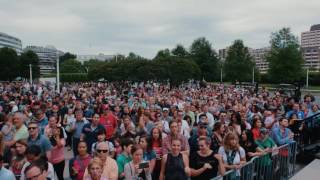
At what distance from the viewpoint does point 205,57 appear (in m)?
80.2

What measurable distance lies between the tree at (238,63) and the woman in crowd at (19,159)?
6396 centimetres

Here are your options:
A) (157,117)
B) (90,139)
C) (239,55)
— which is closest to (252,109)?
(157,117)

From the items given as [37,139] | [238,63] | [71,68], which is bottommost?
[37,139]

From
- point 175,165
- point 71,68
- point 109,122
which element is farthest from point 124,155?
point 71,68

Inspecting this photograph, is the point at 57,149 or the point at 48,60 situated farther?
the point at 48,60

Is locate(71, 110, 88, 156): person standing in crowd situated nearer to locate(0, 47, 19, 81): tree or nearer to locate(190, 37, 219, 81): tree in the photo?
locate(0, 47, 19, 81): tree

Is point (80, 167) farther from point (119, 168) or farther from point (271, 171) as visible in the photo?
point (271, 171)

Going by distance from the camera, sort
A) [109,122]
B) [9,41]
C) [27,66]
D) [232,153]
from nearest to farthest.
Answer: [232,153] < [109,122] < [27,66] < [9,41]

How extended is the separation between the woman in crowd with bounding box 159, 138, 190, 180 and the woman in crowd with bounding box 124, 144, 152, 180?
0.27 meters

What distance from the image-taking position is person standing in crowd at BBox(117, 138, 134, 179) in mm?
5477

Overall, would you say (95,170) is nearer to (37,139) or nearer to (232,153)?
(37,139)

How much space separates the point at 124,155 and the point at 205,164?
4.10ft

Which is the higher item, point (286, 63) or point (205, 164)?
point (286, 63)

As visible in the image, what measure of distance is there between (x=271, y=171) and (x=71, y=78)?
9235 centimetres
